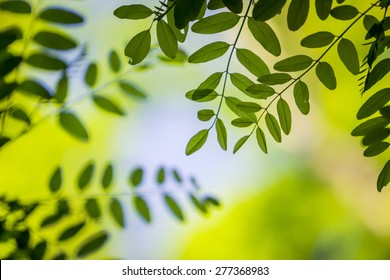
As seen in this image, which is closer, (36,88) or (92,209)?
(36,88)

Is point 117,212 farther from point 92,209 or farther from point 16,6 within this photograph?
point 16,6

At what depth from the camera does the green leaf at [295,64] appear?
0.73m

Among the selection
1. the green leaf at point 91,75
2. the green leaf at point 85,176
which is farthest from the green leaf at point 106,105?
the green leaf at point 85,176

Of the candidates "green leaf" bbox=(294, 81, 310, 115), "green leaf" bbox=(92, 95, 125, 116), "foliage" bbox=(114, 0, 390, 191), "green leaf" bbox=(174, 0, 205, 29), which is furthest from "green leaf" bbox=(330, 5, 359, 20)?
"green leaf" bbox=(92, 95, 125, 116)

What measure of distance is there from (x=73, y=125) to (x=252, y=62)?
0.52m

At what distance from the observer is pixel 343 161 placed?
2.91 metres

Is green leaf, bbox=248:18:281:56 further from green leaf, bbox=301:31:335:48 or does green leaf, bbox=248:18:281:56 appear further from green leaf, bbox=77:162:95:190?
green leaf, bbox=77:162:95:190

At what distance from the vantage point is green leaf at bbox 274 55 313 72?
0.73 metres

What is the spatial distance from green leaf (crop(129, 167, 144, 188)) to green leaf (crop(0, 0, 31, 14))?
1.82 feet

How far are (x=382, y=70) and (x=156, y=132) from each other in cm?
193

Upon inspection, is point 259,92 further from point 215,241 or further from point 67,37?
point 215,241

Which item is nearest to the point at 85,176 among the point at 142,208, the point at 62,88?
Answer: the point at 142,208

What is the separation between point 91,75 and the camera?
46.2 inches
